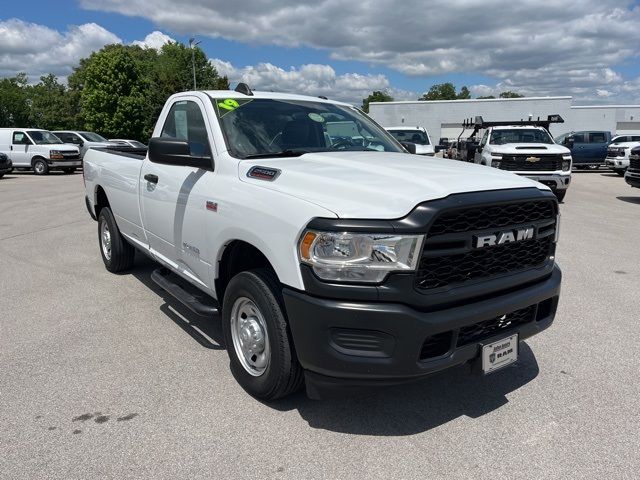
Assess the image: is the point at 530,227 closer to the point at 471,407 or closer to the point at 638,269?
the point at 471,407

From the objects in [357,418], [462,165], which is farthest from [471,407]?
[462,165]

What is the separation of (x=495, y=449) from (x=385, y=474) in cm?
66

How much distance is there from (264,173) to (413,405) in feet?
5.75

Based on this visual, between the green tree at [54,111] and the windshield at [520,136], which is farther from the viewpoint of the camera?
the green tree at [54,111]

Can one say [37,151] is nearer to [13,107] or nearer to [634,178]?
[634,178]

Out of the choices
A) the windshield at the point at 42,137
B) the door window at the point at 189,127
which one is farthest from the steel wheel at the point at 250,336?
the windshield at the point at 42,137

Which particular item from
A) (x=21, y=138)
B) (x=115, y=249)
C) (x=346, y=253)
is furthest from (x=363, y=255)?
(x=21, y=138)

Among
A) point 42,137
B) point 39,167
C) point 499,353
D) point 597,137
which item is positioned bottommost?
point 39,167

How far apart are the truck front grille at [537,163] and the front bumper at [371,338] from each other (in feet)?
34.6

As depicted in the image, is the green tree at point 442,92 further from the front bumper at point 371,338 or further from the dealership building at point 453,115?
the front bumper at point 371,338

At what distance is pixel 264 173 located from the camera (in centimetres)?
316

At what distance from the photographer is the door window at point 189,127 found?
3766mm

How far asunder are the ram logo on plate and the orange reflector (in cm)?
63

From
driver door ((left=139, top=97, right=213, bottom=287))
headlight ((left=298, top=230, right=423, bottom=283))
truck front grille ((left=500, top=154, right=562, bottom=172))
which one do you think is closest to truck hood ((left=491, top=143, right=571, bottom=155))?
truck front grille ((left=500, top=154, right=562, bottom=172))
